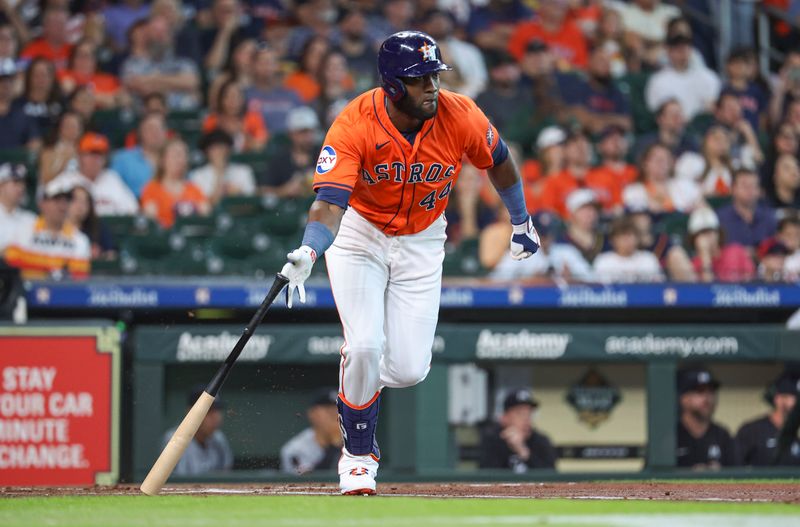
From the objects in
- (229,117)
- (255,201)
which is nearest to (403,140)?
(255,201)

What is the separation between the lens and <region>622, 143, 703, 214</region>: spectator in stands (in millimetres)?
11180

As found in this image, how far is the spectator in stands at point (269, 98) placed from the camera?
38.5 ft

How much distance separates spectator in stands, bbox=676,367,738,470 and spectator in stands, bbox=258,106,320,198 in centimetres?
326

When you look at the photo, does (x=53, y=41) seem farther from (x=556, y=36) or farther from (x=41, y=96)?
(x=556, y=36)

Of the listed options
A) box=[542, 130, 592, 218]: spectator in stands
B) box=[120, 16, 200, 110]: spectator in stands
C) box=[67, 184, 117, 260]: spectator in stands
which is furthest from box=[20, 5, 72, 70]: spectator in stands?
box=[542, 130, 592, 218]: spectator in stands

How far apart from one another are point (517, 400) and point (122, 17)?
5.40 meters

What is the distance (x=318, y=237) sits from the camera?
5.91 metres

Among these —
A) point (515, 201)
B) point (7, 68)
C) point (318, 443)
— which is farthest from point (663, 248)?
point (7, 68)

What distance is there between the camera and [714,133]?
11.6 m

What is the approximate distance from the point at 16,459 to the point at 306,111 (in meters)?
4.06

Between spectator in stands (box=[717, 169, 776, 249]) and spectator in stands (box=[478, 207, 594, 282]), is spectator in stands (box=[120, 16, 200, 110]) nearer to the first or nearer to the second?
spectator in stands (box=[478, 207, 594, 282])

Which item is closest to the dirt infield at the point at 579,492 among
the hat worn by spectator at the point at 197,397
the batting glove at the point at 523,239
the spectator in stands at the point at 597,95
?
Answer: the batting glove at the point at 523,239

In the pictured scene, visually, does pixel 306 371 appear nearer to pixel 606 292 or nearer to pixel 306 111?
pixel 606 292

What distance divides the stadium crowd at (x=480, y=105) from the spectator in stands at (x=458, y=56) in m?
0.02
